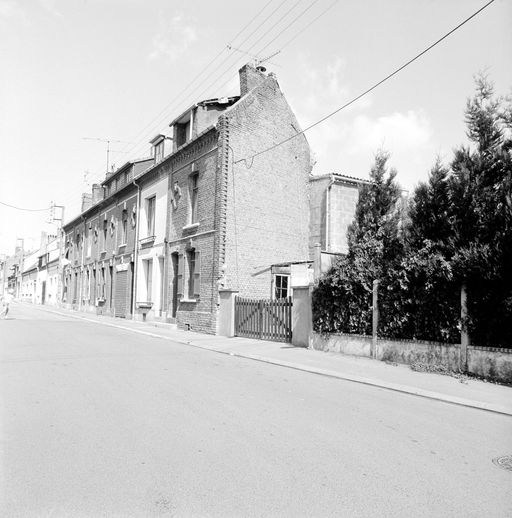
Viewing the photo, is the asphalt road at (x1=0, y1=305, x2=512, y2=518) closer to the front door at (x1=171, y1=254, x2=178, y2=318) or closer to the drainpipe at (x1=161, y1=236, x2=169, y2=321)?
the front door at (x1=171, y1=254, x2=178, y2=318)

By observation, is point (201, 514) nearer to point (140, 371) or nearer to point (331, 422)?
point (331, 422)

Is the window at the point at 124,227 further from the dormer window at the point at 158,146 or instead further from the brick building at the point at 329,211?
the brick building at the point at 329,211

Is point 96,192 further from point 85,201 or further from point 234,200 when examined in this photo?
point 234,200

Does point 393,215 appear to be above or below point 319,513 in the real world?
above

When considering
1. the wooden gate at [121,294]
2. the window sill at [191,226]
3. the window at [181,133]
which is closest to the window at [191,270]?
the window sill at [191,226]

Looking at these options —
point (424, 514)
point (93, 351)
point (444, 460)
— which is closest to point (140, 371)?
point (93, 351)

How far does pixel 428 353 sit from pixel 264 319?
668cm

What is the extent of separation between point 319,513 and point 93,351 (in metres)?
9.21

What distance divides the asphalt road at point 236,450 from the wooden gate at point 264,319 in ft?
22.2

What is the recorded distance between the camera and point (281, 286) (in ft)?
66.4

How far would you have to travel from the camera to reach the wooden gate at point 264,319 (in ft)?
49.7

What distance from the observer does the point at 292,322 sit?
1475 cm

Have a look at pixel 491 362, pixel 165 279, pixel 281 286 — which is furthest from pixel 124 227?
pixel 491 362

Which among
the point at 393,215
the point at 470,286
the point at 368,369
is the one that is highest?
A: the point at 393,215
